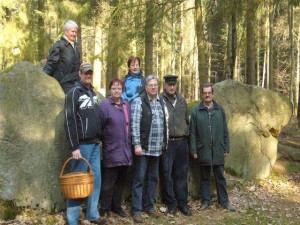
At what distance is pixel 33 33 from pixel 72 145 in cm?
1155

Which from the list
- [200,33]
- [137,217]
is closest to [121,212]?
[137,217]

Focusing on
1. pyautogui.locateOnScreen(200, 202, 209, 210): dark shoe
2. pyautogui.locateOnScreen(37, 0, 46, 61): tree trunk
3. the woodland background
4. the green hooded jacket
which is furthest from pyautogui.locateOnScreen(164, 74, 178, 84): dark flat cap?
pyautogui.locateOnScreen(37, 0, 46, 61): tree trunk

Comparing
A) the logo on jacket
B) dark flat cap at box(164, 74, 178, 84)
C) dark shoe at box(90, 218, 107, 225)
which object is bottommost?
dark shoe at box(90, 218, 107, 225)

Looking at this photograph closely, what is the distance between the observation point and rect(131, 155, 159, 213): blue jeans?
576 cm

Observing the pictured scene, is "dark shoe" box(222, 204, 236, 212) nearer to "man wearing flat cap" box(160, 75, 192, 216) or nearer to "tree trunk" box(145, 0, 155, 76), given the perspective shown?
"man wearing flat cap" box(160, 75, 192, 216)

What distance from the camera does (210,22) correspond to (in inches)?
416

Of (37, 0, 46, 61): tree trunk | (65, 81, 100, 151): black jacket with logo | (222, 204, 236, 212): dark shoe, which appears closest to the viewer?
(65, 81, 100, 151): black jacket with logo

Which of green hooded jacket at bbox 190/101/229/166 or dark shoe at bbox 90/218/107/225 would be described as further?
green hooded jacket at bbox 190/101/229/166

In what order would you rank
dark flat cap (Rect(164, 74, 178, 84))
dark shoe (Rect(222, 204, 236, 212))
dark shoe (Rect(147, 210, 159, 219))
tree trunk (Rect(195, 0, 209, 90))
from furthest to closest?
tree trunk (Rect(195, 0, 209, 90))
dark shoe (Rect(222, 204, 236, 212))
dark flat cap (Rect(164, 74, 178, 84))
dark shoe (Rect(147, 210, 159, 219))

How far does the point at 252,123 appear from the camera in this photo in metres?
8.50

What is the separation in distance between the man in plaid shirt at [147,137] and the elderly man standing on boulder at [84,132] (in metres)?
0.60

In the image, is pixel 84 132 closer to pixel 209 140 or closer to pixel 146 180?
pixel 146 180

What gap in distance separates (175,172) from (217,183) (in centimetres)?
89

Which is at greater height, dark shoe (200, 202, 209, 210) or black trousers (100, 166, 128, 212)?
black trousers (100, 166, 128, 212)
